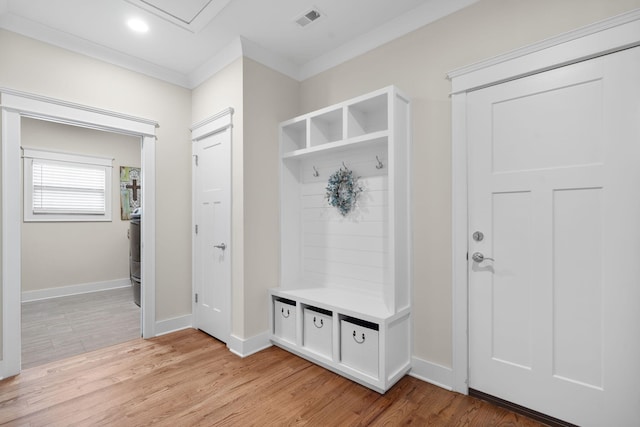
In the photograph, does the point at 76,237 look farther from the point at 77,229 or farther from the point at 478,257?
the point at 478,257

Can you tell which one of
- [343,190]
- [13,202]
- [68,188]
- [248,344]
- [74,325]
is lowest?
[74,325]

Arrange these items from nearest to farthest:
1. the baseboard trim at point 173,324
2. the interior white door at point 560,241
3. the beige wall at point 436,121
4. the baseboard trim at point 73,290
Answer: the interior white door at point 560,241, the beige wall at point 436,121, the baseboard trim at point 173,324, the baseboard trim at point 73,290

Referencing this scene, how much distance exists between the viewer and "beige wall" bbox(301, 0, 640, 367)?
195 cm

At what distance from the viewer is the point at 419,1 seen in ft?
7.13

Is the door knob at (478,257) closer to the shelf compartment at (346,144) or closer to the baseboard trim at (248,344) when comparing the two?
the shelf compartment at (346,144)

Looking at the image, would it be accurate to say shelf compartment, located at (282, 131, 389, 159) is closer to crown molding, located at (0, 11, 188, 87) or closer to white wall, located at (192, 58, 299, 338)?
white wall, located at (192, 58, 299, 338)

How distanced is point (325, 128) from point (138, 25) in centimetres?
171

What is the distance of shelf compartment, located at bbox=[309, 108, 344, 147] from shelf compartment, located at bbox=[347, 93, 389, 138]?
18 centimetres

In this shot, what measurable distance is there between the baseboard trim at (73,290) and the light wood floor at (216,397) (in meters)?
2.71

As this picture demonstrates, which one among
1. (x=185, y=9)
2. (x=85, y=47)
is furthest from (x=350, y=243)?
(x=85, y=47)

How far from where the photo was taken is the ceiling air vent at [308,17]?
2307 millimetres

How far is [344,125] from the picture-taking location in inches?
94.7

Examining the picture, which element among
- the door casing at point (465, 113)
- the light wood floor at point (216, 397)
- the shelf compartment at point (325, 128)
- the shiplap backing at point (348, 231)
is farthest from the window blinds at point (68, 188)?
the door casing at point (465, 113)

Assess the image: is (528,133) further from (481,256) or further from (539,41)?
(481,256)
